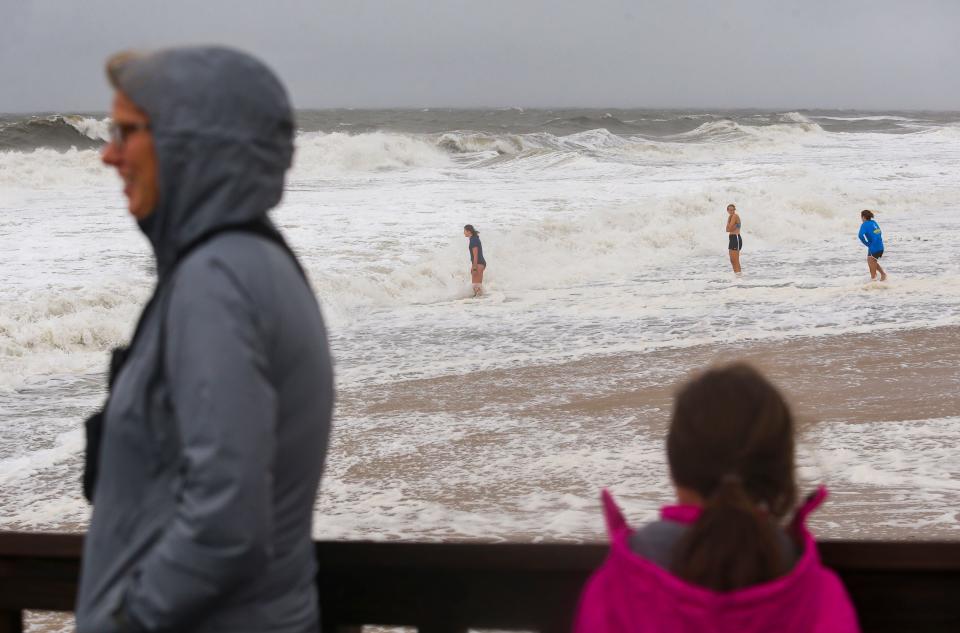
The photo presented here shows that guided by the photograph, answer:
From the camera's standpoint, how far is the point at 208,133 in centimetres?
141

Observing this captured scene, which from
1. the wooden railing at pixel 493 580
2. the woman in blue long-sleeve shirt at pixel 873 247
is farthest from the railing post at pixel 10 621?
the woman in blue long-sleeve shirt at pixel 873 247

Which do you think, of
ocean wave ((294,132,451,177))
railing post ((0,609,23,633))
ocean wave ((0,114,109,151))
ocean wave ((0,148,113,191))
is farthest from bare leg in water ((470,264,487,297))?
ocean wave ((0,114,109,151))

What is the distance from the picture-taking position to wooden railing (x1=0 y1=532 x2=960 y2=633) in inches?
69.7

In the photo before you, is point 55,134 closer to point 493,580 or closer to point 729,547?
point 493,580

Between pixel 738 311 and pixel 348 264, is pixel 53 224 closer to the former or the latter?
pixel 348 264

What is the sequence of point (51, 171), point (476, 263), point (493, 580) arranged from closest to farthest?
point (493, 580) → point (476, 263) → point (51, 171)

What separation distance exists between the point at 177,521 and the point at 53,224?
27.8 metres

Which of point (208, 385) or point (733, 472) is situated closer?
point (208, 385)

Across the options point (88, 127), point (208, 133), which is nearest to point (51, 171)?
point (88, 127)

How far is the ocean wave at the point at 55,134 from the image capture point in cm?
4812

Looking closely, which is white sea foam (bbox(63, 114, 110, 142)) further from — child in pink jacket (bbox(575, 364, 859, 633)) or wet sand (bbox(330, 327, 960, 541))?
child in pink jacket (bbox(575, 364, 859, 633))

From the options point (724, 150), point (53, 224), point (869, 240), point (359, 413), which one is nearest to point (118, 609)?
point (359, 413)

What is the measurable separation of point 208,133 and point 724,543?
83cm

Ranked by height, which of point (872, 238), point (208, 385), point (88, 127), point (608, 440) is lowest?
point (608, 440)
